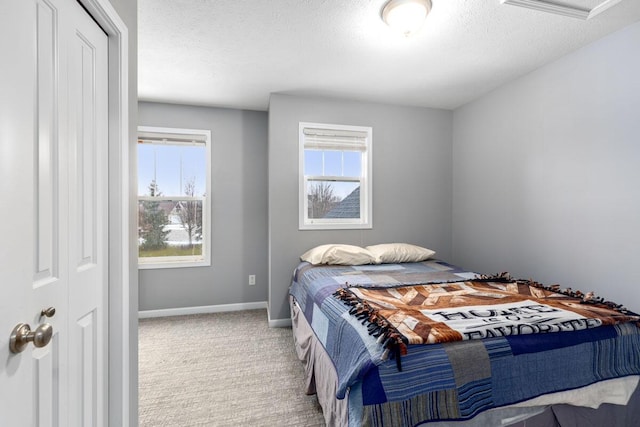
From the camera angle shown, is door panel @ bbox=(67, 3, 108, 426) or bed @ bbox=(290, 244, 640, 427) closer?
door panel @ bbox=(67, 3, 108, 426)

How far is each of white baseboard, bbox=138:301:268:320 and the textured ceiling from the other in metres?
2.42

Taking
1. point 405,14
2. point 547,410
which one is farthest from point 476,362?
point 405,14

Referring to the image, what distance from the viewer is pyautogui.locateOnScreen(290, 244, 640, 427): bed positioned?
1.19 meters

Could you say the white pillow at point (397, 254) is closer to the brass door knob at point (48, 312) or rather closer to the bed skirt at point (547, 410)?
the bed skirt at point (547, 410)

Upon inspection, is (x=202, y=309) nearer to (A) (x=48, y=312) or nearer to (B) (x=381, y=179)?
(B) (x=381, y=179)

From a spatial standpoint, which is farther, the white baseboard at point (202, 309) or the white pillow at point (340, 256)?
the white baseboard at point (202, 309)

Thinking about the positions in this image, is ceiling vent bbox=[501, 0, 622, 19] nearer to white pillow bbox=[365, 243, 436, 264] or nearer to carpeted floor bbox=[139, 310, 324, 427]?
white pillow bbox=[365, 243, 436, 264]

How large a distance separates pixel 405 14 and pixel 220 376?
2.78m

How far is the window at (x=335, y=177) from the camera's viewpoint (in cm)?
326

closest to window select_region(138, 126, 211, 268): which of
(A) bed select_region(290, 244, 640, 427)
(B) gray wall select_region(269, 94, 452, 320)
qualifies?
(B) gray wall select_region(269, 94, 452, 320)

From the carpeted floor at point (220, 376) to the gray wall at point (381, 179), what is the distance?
1.80ft

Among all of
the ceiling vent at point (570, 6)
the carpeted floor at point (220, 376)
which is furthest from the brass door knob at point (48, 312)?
the ceiling vent at point (570, 6)

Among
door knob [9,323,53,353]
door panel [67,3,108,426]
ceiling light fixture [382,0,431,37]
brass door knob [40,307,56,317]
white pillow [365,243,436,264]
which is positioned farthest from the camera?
white pillow [365,243,436,264]

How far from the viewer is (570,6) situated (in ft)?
5.84
